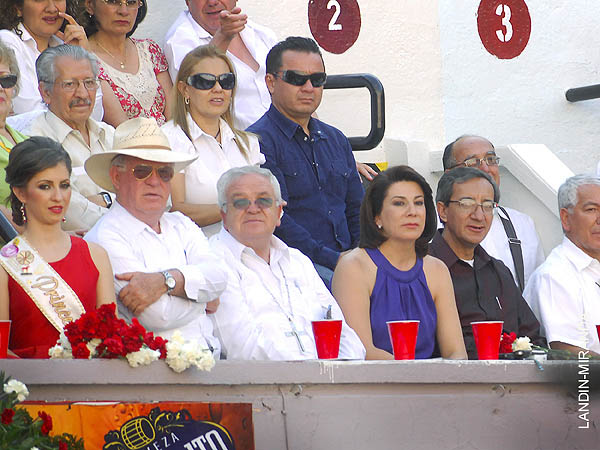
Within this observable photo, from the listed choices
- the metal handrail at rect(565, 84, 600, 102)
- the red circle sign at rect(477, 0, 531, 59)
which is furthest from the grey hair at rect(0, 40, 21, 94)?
the metal handrail at rect(565, 84, 600, 102)

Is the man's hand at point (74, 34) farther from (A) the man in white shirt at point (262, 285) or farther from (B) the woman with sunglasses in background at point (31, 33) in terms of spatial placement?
(A) the man in white shirt at point (262, 285)

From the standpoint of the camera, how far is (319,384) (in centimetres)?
440

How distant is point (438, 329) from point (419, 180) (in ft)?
2.30

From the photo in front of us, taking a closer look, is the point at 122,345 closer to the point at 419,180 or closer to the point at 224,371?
the point at 224,371

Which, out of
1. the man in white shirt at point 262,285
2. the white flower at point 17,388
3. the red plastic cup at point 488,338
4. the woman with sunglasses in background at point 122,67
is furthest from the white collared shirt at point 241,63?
the white flower at point 17,388

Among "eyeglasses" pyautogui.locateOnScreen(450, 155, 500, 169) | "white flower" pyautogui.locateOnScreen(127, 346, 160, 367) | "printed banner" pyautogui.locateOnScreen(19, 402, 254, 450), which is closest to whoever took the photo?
"printed banner" pyautogui.locateOnScreen(19, 402, 254, 450)

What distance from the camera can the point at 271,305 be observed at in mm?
5074

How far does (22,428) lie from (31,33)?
3.05m

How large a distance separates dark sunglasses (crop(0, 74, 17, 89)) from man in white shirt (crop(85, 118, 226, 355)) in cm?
58

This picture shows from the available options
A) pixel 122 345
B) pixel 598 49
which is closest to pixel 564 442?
pixel 122 345

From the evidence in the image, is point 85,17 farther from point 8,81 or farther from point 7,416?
point 7,416

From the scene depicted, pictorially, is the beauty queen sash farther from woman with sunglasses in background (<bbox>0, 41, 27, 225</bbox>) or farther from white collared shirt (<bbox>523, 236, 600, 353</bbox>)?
white collared shirt (<bbox>523, 236, 600, 353</bbox>)

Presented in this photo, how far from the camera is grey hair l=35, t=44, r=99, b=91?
567cm

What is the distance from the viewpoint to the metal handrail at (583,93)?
29.8ft
